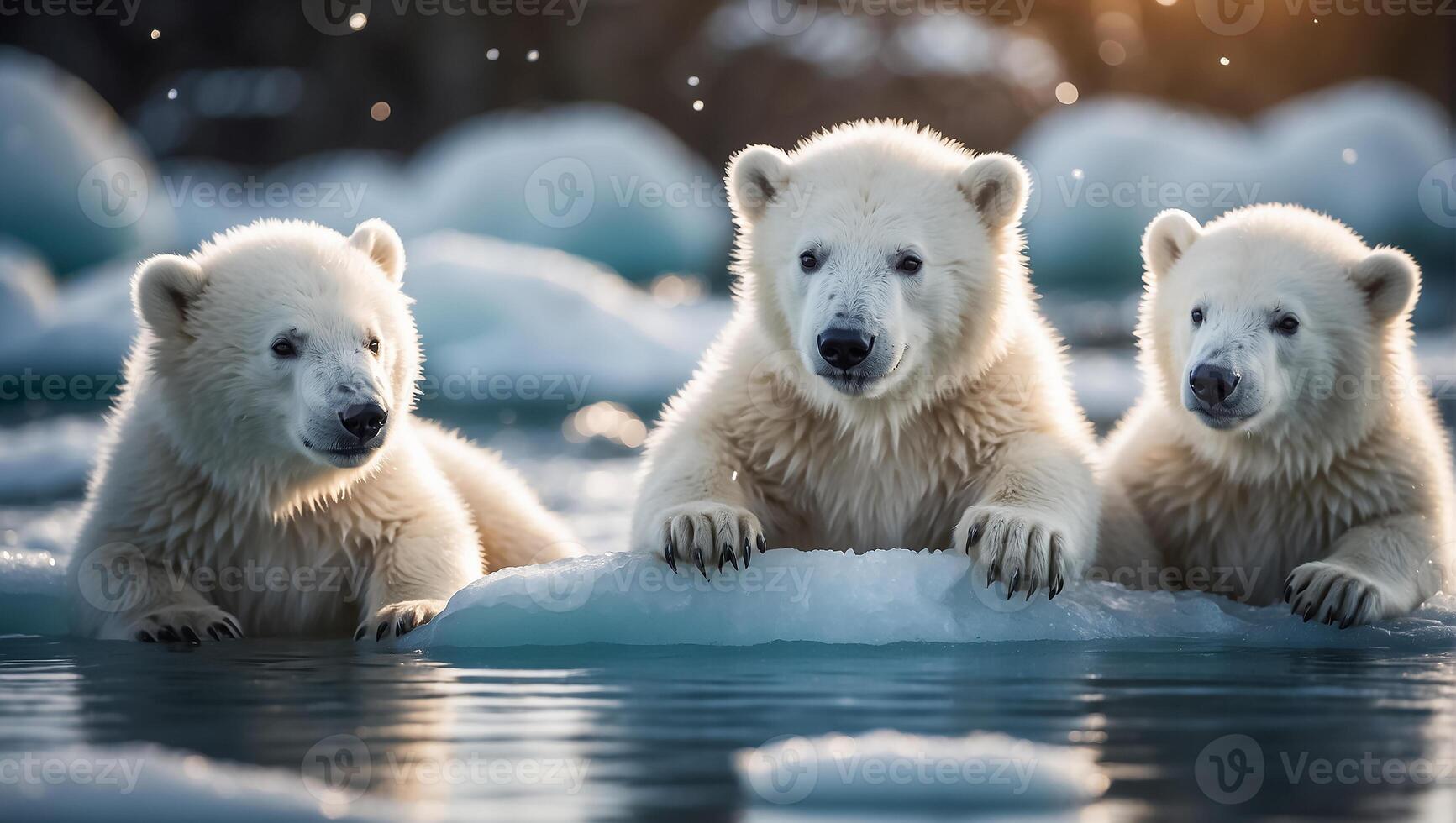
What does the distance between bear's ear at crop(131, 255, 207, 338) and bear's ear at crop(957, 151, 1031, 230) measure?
262cm

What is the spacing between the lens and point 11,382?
1758cm

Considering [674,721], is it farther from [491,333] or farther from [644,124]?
[644,124]

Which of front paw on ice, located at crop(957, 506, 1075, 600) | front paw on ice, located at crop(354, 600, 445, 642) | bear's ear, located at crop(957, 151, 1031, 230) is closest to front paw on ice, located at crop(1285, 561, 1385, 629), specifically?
front paw on ice, located at crop(957, 506, 1075, 600)

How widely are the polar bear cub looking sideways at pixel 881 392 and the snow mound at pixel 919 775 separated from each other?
162cm

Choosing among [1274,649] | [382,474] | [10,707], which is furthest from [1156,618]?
[10,707]

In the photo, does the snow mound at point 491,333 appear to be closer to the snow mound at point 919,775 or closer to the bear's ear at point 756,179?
the bear's ear at point 756,179

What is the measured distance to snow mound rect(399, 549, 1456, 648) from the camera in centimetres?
488

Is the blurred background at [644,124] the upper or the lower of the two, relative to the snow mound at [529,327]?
upper

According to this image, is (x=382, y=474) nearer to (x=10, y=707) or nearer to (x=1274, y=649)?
(x=10, y=707)

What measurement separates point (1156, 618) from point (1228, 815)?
2.34 meters

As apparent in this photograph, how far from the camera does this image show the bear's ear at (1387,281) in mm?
5246

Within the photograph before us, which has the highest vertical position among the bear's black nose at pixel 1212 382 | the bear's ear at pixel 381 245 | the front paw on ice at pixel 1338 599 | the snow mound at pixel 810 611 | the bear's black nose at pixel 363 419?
the bear's ear at pixel 381 245

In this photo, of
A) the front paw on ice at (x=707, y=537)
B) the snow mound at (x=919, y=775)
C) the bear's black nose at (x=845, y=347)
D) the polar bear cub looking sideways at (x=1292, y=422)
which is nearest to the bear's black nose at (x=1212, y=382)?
the polar bear cub looking sideways at (x=1292, y=422)

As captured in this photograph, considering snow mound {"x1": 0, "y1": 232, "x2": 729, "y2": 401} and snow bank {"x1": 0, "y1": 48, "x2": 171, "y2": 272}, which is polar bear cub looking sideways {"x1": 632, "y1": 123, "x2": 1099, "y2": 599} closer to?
snow mound {"x1": 0, "y1": 232, "x2": 729, "y2": 401}
